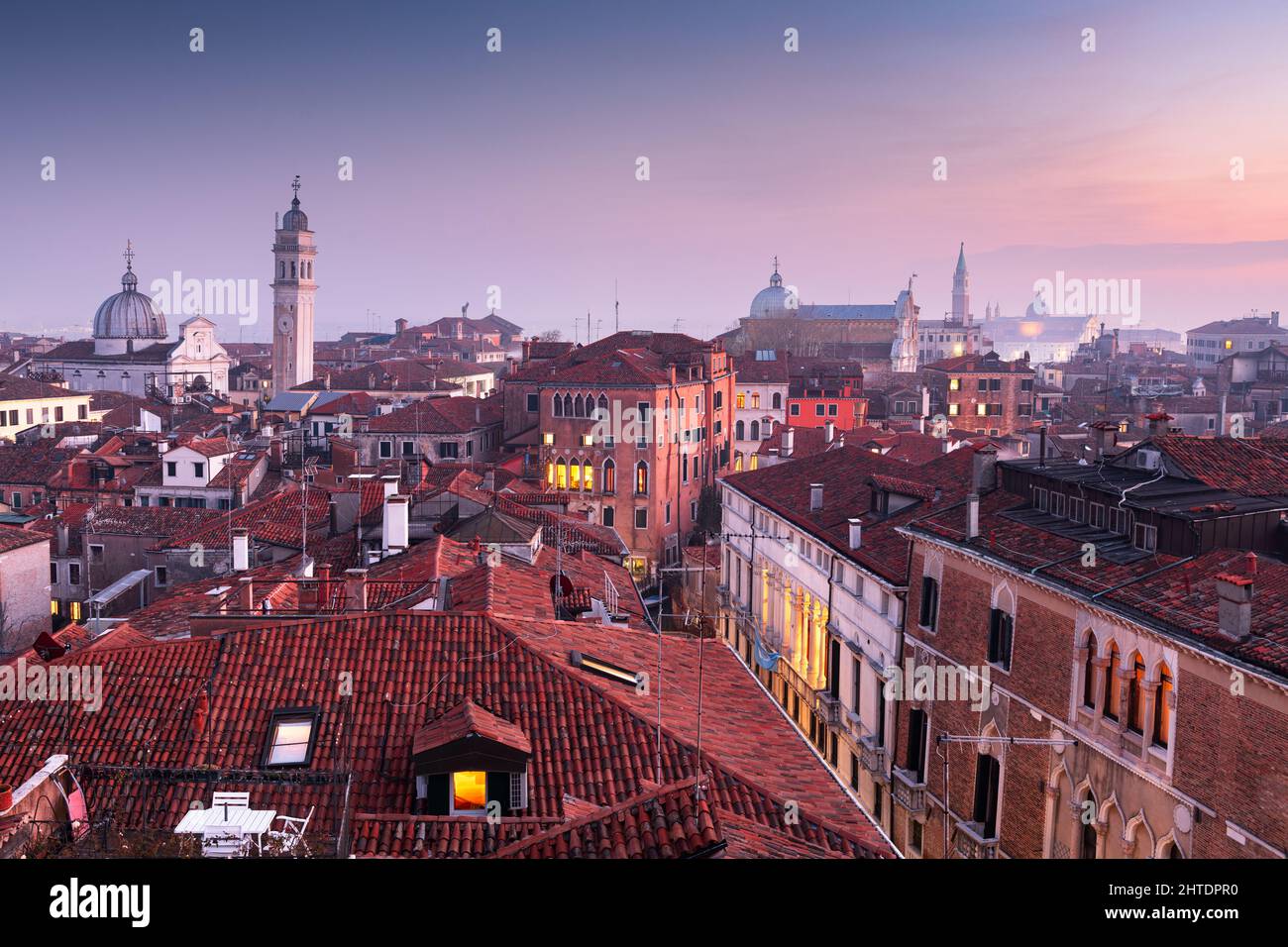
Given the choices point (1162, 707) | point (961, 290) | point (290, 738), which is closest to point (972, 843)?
point (1162, 707)

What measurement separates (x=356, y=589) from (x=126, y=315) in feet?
189

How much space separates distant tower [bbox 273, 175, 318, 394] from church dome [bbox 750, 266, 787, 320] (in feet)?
123

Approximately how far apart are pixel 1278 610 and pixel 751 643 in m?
15.0

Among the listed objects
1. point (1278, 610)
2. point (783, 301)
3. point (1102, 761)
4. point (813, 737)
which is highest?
point (783, 301)

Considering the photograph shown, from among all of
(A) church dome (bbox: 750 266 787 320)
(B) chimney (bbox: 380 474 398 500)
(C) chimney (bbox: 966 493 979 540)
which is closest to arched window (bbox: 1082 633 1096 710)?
(C) chimney (bbox: 966 493 979 540)

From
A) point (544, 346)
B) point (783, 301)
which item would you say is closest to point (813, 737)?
point (544, 346)

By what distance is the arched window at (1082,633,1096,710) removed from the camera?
35.3ft

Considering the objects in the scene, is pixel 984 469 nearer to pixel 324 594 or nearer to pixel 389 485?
pixel 324 594

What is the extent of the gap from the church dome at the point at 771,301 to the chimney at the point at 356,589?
81.6 meters

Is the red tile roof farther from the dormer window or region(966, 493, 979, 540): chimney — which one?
region(966, 493, 979, 540): chimney

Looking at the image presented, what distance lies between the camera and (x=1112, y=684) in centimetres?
1055

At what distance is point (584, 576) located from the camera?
17547 millimetres
